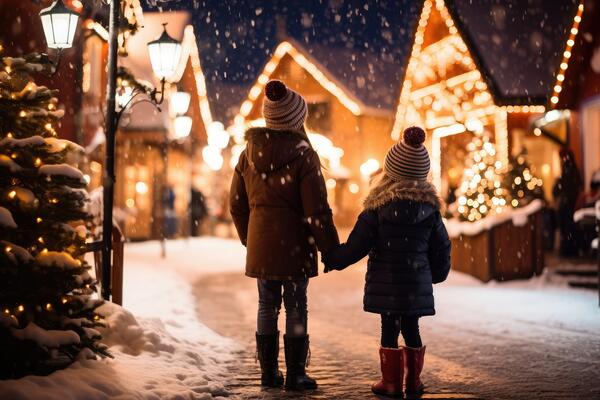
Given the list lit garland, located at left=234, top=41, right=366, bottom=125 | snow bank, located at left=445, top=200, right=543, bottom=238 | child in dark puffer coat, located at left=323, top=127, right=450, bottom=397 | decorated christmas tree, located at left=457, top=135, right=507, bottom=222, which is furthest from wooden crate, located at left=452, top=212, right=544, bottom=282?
lit garland, located at left=234, top=41, right=366, bottom=125

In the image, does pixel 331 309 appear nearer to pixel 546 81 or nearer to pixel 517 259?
pixel 517 259

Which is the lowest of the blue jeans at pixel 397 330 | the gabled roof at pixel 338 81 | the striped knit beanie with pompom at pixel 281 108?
the blue jeans at pixel 397 330

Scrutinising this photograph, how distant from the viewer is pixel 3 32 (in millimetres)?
12961

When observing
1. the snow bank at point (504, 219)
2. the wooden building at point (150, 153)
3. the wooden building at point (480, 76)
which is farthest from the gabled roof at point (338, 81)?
the snow bank at point (504, 219)

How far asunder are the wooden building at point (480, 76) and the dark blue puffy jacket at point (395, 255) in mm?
11786

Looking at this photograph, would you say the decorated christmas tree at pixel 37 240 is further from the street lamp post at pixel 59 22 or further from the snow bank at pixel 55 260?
the street lamp post at pixel 59 22

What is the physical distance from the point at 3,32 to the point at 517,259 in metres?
9.41

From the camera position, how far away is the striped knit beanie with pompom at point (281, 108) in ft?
17.9

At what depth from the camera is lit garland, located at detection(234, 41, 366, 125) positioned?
122 ft

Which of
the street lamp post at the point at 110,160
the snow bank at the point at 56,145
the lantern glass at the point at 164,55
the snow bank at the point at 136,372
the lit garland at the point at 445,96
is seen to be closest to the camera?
the snow bank at the point at 136,372

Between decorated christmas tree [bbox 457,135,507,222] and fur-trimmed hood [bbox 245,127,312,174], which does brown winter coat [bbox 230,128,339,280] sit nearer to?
fur-trimmed hood [bbox 245,127,312,174]

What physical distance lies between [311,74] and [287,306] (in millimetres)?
32847

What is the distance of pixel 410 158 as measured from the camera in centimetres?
551

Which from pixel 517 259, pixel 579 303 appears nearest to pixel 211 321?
pixel 579 303
